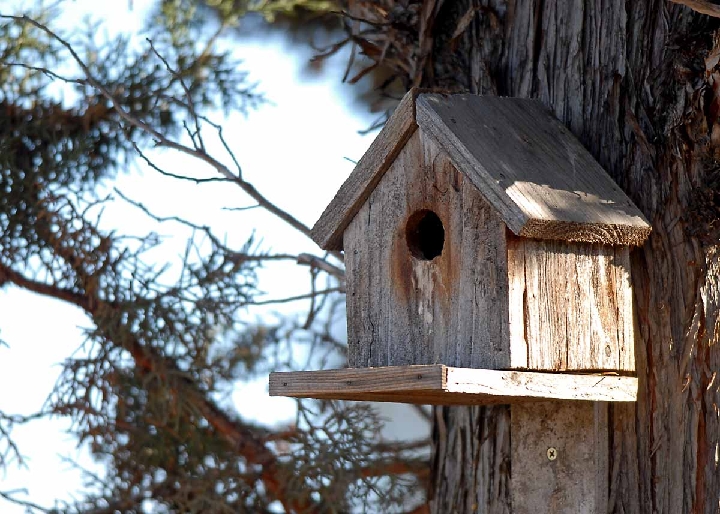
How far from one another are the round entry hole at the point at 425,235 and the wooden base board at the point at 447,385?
0.34 meters

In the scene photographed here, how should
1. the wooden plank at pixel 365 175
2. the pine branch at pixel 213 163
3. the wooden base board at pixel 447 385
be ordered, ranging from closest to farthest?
the wooden base board at pixel 447 385 → the wooden plank at pixel 365 175 → the pine branch at pixel 213 163

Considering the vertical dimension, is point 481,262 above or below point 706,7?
below

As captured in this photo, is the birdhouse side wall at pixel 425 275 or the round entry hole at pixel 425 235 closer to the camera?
the birdhouse side wall at pixel 425 275

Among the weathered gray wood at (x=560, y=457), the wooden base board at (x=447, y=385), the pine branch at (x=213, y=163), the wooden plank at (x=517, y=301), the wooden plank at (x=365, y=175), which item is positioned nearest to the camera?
the wooden base board at (x=447, y=385)

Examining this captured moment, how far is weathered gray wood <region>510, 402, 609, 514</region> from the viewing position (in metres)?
2.47

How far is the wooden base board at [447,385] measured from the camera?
77.6 inches

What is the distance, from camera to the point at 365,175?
243cm

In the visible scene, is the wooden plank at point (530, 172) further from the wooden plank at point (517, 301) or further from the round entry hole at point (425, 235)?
the round entry hole at point (425, 235)

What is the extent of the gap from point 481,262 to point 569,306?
0.73 feet

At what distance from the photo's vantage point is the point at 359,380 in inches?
83.7

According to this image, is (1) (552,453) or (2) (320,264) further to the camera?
(2) (320,264)

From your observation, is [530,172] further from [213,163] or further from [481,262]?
[213,163]

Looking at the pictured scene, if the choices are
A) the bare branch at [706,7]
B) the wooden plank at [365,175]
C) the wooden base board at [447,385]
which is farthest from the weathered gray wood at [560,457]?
the bare branch at [706,7]

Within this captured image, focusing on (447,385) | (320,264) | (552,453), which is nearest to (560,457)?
(552,453)
